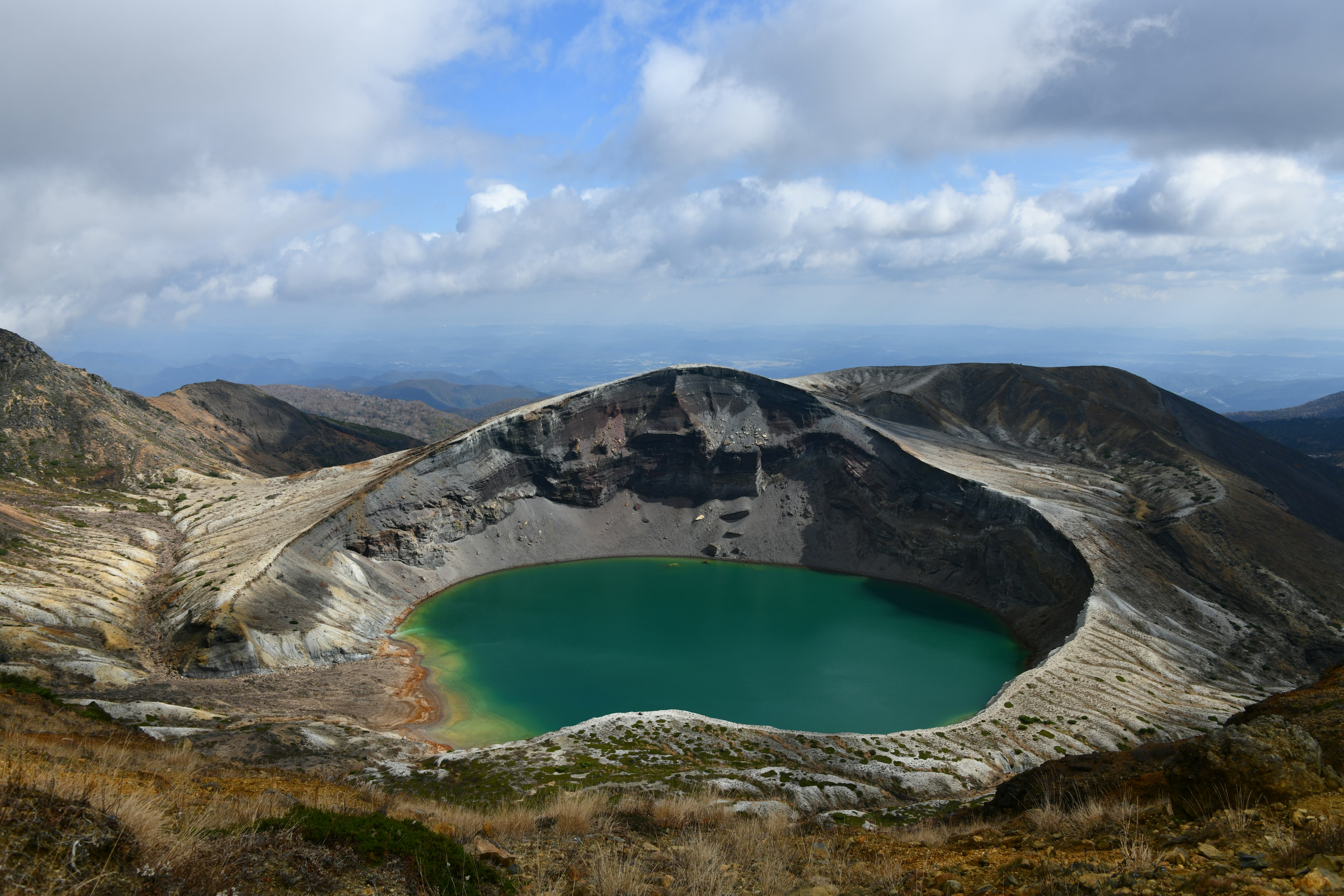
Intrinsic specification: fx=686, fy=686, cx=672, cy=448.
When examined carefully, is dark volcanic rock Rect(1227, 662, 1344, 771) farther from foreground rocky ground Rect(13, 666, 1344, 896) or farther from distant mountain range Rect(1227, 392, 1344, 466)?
distant mountain range Rect(1227, 392, 1344, 466)

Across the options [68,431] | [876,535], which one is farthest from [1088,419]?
[68,431]

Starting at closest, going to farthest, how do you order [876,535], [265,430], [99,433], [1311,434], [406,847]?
[406,847]
[99,433]
[876,535]
[265,430]
[1311,434]

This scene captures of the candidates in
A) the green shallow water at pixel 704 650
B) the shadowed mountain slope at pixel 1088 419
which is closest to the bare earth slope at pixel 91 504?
the green shallow water at pixel 704 650

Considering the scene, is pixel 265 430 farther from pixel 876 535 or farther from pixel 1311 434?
pixel 1311 434

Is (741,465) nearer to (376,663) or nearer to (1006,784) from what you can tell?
(376,663)

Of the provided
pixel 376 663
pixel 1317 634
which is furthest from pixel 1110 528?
pixel 376 663

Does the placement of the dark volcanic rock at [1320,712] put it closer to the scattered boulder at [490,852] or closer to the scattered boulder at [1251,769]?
the scattered boulder at [1251,769]

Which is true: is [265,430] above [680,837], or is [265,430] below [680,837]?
above
